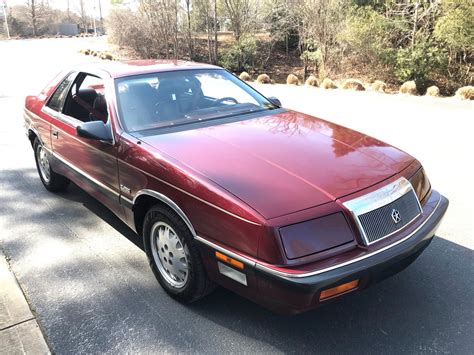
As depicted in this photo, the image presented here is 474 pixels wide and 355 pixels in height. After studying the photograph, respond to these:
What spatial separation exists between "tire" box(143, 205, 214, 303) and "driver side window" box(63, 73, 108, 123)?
4.24 ft

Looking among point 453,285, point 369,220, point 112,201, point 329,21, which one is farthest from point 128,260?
point 329,21

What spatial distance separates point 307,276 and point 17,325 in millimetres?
1902

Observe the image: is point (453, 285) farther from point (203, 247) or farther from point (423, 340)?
point (203, 247)

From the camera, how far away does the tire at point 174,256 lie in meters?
2.72

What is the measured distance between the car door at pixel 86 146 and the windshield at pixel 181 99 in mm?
223

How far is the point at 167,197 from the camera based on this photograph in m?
2.79

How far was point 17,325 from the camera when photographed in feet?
9.04

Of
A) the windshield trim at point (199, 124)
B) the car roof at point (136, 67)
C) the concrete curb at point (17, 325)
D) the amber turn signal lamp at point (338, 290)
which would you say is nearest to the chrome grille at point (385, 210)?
the amber turn signal lamp at point (338, 290)

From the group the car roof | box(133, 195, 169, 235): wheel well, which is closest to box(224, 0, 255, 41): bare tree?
the car roof

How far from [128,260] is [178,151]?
3.91 feet

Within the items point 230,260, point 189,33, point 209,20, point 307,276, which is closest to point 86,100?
point 230,260

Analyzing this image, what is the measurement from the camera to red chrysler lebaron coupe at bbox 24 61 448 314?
2.31 m

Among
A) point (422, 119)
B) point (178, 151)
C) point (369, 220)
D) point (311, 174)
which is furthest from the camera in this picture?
point (422, 119)

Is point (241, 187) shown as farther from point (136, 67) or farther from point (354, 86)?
point (354, 86)
